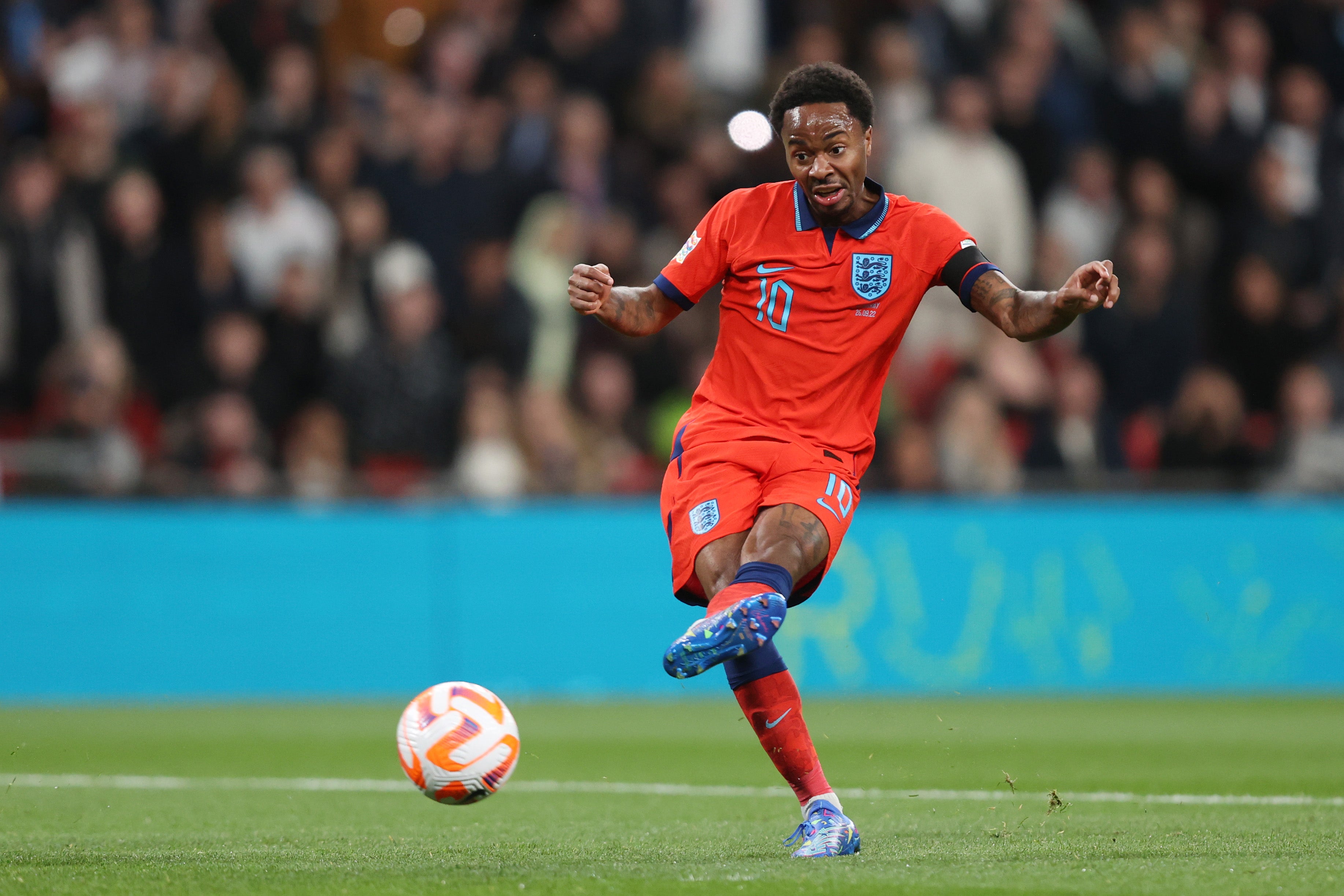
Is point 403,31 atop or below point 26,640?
atop

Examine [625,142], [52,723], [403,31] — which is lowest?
[52,723]

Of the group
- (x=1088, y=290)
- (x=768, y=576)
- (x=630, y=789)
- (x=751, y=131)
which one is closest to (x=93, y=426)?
(x=751, y=131)

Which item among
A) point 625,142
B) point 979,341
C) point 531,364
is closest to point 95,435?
point 531,364

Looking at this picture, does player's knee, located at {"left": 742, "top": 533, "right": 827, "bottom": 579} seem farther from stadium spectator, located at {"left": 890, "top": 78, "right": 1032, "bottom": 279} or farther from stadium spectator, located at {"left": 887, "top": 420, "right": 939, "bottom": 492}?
stadium spectator, located at {"left": 890, "top": 78, "right": 1032, "bottom": 279}

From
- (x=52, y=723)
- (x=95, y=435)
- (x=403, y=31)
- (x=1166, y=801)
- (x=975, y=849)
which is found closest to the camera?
(x=975, y=849)

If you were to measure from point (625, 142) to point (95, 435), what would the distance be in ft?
15.3

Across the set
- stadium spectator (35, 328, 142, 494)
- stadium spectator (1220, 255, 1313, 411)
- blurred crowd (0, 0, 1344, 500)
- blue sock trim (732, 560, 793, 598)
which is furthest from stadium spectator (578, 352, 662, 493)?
blue sock trim (732, 560, 793, 598)

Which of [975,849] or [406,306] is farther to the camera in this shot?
[406,306]

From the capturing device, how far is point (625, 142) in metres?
13.7

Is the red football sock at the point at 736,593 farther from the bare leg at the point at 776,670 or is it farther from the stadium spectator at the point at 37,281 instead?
the stadium spectator at the point at 37,281

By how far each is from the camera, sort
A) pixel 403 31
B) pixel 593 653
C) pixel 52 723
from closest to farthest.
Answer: pixel 52 723 → pixel 593 653 → pixel 403 31

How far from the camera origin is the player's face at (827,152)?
17.9 ft

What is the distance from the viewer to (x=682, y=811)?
6559 millimetres

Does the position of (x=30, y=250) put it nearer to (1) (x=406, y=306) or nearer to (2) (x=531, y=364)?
(1) (x=406, y=306)
